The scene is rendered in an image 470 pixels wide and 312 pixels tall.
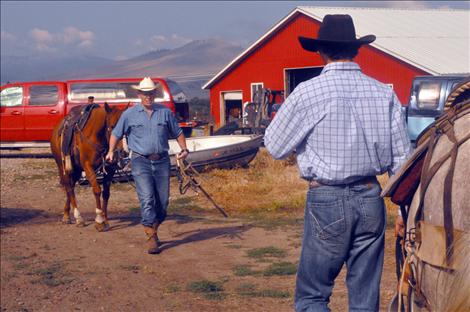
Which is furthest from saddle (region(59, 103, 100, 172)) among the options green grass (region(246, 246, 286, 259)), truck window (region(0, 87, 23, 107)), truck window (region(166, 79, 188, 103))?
truck window (region(166, 79, 188, 103))

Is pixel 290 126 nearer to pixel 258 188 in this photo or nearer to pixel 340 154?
pixel 340 154

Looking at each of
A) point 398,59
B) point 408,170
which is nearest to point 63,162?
point 408,170

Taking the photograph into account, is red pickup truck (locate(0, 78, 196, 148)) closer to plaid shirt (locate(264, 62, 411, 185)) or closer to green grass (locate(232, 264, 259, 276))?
green grass (locate(232, 264, 259, 276))

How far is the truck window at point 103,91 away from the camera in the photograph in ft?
72.3

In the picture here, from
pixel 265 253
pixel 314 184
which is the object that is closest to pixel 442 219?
pixel 314 184

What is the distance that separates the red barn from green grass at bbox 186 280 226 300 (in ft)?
61.3

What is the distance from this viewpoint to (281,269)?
8180 millimetres

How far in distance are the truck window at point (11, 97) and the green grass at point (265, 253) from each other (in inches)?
563

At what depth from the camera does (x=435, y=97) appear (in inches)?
581

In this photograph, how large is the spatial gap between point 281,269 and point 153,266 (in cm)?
143

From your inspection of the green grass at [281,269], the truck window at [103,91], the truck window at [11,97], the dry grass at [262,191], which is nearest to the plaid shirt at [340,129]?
the green grass at [281,269]

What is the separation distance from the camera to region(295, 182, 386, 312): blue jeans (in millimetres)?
4371

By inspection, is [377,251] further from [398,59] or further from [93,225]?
[398,59]

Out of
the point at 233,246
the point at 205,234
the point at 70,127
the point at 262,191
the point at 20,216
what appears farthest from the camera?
the point at 262,191
